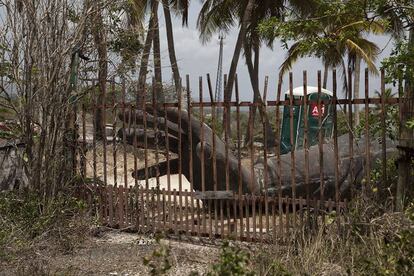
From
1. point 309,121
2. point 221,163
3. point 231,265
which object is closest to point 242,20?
point 309,121

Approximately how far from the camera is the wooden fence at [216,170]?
6539mm

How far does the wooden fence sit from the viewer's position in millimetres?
6539

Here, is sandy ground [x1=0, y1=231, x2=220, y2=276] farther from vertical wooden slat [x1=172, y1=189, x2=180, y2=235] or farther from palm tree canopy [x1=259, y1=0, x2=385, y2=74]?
palm tree canopy [x1=259, y1=0, x2=385, y2=74]

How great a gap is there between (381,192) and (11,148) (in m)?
5.44

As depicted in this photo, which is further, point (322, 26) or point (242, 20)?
point (242, 20)

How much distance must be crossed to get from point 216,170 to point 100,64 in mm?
2385

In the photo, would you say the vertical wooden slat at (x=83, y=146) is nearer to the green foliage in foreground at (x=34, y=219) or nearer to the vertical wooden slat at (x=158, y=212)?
the green foliage in foreground at (x=34, y=219)

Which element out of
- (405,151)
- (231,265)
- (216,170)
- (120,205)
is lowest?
(120,205)

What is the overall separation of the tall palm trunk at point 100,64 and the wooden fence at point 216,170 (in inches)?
1.5

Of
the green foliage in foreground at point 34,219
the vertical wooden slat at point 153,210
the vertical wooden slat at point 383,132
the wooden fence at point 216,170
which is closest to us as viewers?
the vertical wooden slat at point 383,132

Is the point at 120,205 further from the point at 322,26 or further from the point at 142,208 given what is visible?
the point at 322,26

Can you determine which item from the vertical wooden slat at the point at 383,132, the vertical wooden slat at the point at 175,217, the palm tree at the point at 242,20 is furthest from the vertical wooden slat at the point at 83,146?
the palm tree at the point at 242,20

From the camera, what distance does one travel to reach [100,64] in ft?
27.4

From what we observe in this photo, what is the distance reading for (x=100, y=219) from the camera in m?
8.12
